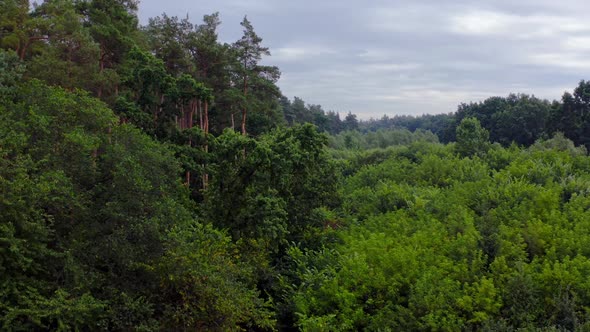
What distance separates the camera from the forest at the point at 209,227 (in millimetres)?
13859

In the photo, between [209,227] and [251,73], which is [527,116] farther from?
[209,227]

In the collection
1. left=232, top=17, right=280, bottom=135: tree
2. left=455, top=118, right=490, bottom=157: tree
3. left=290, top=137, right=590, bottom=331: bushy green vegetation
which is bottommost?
left=290, top=137, right=590, bottom=331: bushy green vegetation

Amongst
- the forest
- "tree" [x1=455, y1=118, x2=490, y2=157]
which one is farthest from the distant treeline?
Answer: the forest

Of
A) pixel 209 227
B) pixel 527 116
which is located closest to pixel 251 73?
pixel 209 227

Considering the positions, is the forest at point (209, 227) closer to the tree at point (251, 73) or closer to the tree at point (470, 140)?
the tree at point (251, 73)

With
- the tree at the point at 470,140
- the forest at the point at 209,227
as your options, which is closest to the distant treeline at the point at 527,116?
the tree at the point at 470,140

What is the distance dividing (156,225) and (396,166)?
2561 centimetres

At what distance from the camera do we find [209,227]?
16.9 meters

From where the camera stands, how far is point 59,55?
20.5m

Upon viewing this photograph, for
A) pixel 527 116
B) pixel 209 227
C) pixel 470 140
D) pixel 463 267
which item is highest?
pixel 527 116

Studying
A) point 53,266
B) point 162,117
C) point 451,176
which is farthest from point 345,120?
point 53,266

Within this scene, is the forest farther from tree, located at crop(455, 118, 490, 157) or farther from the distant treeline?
the distant treeline

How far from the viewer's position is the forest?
45.5 feet

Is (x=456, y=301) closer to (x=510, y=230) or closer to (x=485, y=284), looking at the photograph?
(x=485, y=284)
